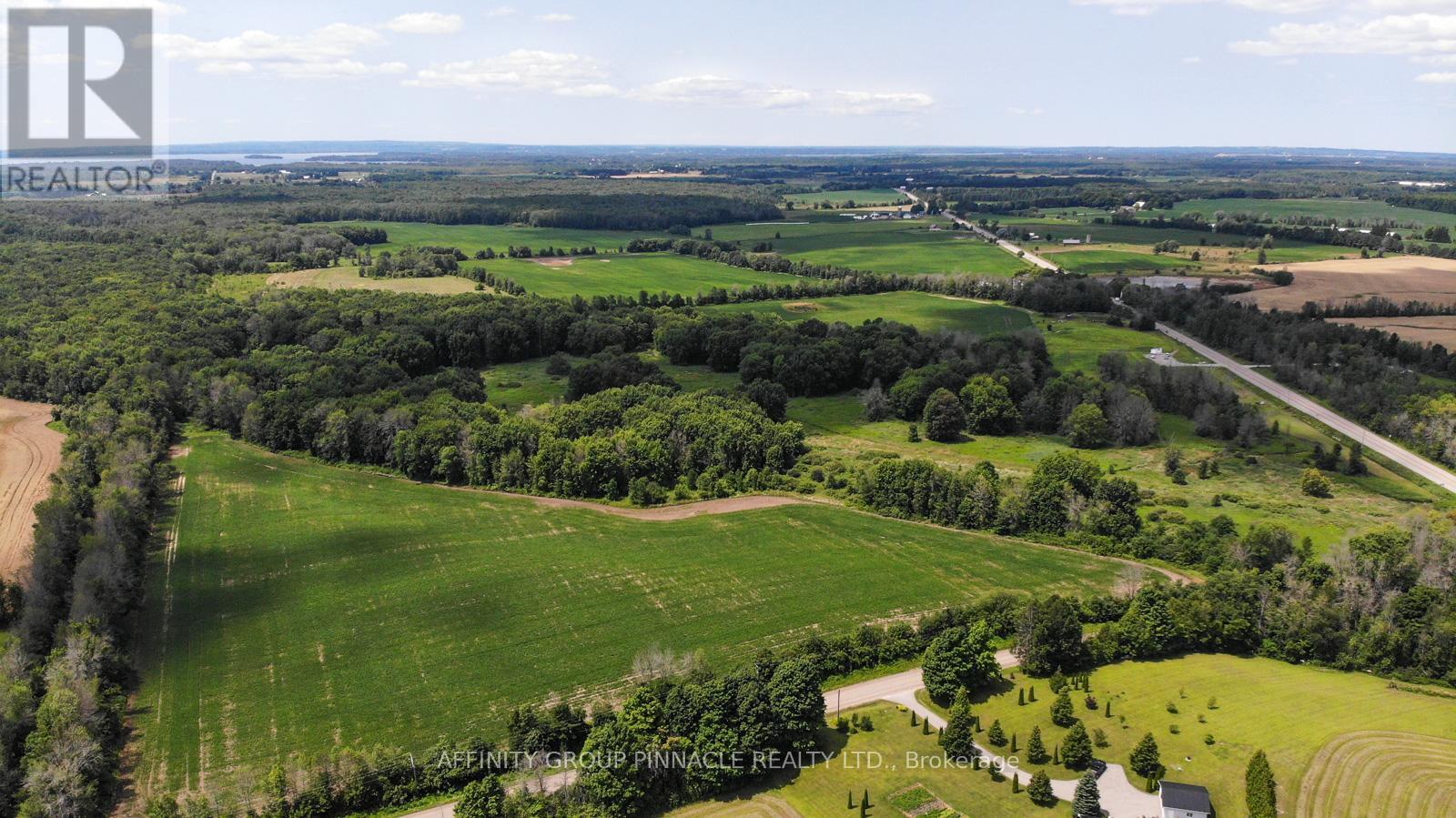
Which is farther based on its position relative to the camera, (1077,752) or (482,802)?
(1077,752)

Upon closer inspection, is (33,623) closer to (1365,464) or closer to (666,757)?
(666,757)

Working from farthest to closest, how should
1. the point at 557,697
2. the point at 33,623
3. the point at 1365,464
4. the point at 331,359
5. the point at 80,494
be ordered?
the point at 331,359 < the point at 1365,464 < the point at 80,494 < the point at 33,623 < the point at 557,697

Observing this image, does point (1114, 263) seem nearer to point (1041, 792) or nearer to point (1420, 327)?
point (1420, 327)

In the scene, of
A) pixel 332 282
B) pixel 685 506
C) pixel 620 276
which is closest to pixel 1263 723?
pixel 685 506

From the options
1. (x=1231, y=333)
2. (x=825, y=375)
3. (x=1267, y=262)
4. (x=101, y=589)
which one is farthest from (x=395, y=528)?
(x=1267, y=262)

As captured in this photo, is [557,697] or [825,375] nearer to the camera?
[557,697]

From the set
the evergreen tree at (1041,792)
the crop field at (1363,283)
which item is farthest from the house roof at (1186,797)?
the crop field at (1363,283)
